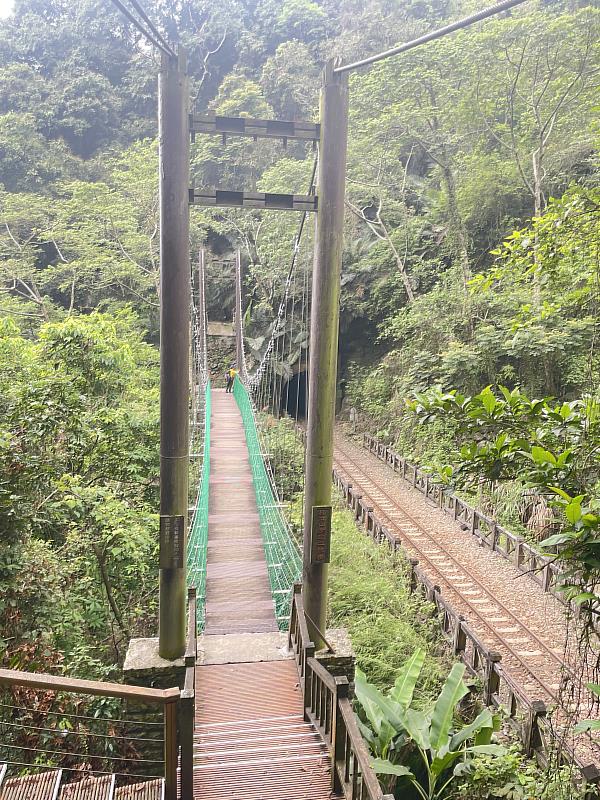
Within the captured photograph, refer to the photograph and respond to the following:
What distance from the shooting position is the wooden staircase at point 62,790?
215 centimetres

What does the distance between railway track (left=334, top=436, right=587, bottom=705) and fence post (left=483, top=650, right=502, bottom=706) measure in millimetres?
413

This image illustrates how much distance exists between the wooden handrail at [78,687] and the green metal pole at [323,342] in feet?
5.21

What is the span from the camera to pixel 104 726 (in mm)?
3717

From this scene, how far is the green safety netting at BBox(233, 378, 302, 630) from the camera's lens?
479 centimetres

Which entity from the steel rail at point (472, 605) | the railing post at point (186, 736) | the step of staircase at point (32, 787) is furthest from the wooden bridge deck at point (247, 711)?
the steel rail at point (472, 605)

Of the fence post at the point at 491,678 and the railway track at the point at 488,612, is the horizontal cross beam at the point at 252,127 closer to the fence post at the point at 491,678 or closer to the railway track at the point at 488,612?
the railway track at the point at 488,612

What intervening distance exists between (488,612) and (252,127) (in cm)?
565

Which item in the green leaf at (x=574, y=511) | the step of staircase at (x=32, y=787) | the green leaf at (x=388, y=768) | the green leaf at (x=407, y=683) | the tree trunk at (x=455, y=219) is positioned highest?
the tree trunk at (x=455, y=219)

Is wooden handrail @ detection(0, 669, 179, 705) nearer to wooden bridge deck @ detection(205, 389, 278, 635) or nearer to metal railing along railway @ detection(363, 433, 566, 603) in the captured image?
wooden bridge deck @ detection(205, 389, 278, 635)

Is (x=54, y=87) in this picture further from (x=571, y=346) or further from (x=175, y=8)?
(x=571, y=346)

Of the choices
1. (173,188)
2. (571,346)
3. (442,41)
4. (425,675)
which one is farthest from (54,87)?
(425,675)

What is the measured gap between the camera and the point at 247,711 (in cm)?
325

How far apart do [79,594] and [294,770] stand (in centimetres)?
336

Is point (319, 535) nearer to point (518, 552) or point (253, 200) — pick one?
point (253, 200)
